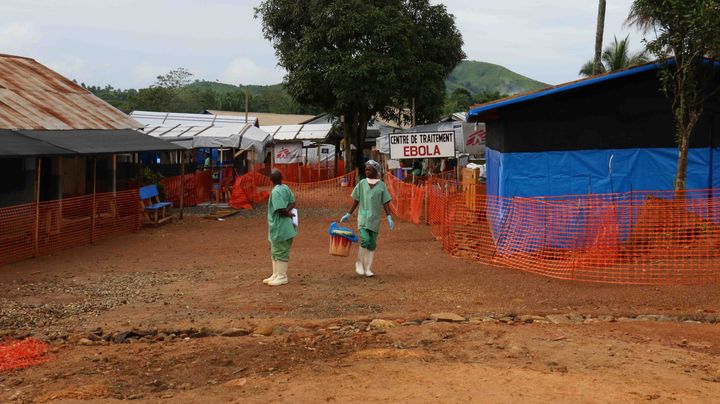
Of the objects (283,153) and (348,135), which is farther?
(283,153)

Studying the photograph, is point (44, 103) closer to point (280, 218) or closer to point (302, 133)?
point (280, 218)

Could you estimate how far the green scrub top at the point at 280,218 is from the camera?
1052cm

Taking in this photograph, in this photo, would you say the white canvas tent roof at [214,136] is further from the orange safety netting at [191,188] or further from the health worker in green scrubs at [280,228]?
the health worker in green scrubs at [280,228]

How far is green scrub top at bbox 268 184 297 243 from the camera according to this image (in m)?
10.5

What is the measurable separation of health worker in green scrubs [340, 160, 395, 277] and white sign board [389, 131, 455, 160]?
Answer: 5.90m

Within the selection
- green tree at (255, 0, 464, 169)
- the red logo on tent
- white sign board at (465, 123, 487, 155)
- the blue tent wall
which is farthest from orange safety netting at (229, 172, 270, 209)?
the red logo on tent

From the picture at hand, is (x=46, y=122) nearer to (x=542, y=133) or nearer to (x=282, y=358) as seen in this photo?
(x=542, y=133)

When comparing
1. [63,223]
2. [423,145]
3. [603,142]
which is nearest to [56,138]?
[63,223]

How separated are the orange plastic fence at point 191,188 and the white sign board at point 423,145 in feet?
29.1

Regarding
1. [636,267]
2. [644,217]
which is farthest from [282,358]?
[644,217]

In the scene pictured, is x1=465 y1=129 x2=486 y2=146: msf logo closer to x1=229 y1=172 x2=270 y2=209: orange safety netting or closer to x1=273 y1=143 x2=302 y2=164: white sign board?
x1=229 y1=172 x2=270 y2=209: orange safety netting

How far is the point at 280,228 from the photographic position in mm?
10578

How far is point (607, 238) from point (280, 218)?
533cm

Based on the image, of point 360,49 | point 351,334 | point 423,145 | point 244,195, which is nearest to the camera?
point 351,334
